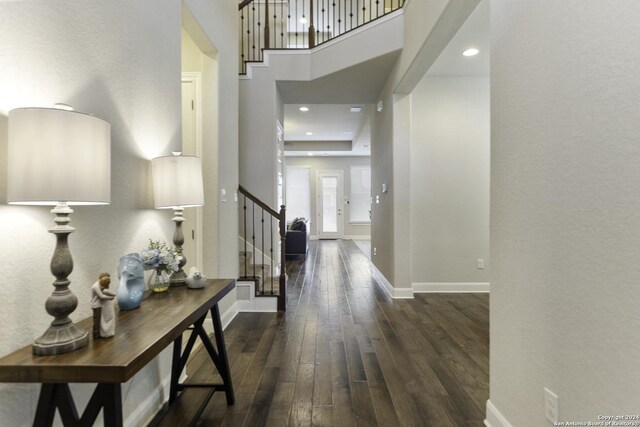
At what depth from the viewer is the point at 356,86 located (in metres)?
4.59

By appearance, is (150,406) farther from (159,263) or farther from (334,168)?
(334,168)

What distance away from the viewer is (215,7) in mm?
2951

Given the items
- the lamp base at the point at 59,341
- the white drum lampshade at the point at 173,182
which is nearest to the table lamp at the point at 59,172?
the lamp base at the point at 59,341

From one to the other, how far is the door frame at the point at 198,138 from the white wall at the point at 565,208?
2456mm

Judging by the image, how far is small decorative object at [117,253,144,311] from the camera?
1.41 meters

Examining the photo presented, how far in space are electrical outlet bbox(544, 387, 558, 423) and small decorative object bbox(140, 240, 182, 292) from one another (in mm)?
1833

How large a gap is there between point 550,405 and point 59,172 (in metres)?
1.96

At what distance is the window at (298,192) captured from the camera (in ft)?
35.7

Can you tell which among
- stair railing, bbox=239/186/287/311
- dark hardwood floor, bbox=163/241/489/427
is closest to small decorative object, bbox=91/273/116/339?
dark hardwood floor, bbox=163/241/489/427

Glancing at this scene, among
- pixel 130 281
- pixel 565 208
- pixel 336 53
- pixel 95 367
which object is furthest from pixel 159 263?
pixel 336 53

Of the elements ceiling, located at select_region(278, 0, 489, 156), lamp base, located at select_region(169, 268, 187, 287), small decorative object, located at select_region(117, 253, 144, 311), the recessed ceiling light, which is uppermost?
ceiling, located at select_region(278, 0, 489, 156)

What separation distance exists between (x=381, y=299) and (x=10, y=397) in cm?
351

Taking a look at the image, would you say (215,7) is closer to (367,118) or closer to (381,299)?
(381,299)

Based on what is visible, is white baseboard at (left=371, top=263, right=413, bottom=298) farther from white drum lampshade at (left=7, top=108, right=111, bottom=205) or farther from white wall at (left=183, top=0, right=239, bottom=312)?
white drum lampshade at (left=7, top=108, right=111, bottom=205)
